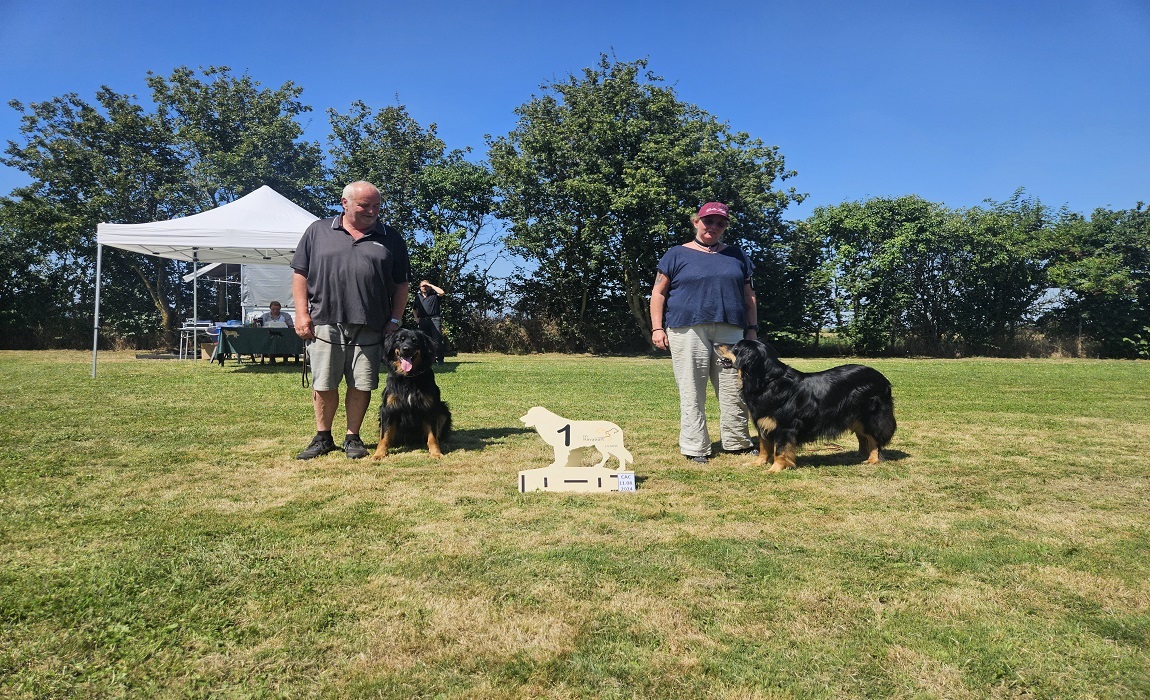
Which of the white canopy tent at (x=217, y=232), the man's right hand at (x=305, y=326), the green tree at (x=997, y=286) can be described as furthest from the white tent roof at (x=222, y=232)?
the green tree at (x=997, y=286)

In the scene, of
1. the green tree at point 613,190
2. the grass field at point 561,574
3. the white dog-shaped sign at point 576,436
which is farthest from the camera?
the green tree at point 613,190

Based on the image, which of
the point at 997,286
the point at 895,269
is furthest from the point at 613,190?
the point at 997,286

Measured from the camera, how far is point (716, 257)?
4723 millimetres

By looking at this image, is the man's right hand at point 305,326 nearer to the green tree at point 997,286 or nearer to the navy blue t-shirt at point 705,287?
the navy blue t-shirt at point 705,287

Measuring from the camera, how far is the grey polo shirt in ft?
14.9

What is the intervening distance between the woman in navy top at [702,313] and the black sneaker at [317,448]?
2.53m

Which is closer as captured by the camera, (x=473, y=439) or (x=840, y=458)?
(x=840, y=458)

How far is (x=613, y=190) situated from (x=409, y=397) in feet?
46.4

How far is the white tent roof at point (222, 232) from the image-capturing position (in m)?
10.9

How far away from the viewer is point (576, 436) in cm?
398

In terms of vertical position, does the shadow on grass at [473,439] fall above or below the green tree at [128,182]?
below

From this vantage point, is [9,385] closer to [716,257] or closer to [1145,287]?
[716,257]

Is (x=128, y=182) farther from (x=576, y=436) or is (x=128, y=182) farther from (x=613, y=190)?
(x=576, y=436)

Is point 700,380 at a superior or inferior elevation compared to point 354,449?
superior
